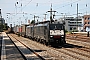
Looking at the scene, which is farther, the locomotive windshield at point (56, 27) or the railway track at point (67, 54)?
the locomotive windshield at point (56, 27)

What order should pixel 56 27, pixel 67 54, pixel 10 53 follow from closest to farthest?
pixel 67 54, pixel 10 53, pixel 56 27

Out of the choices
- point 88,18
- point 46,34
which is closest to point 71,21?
point 88,18

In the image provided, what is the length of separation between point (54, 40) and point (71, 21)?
155m

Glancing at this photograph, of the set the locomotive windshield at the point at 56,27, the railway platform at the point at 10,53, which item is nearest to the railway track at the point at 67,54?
the railway platform at the point at 10,53

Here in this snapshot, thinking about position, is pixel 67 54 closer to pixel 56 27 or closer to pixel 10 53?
pixel 10 53

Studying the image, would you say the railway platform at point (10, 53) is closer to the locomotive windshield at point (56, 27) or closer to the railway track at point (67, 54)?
the railway track at point (67, 54)

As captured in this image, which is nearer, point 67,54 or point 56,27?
point 67,54

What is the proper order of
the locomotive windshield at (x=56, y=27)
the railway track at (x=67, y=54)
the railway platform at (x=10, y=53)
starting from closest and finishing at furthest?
the railway track at (x=67, y=54) < the railway platform at (x=10, y=53) < the locomotive windshield at (x=56, y=27)

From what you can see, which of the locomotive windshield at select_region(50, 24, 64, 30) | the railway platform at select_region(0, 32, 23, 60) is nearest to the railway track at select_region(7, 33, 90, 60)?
the railway platform at select_region(0, 32, 23, 60)

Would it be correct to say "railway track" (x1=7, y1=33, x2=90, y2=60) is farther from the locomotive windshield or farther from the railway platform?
the locomotive windshield

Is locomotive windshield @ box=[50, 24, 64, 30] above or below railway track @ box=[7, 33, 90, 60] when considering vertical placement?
above

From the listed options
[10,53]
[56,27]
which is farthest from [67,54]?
[56,27]

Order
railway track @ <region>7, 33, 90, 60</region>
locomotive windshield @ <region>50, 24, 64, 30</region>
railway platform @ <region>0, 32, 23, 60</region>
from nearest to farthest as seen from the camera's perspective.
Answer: railway track @ <region>7, 33, 90, 60</region> < railway platform @ <region>0, 32, 23, 60</region> < locomotive windshield @ <region>50, 24, 64, 30</region>

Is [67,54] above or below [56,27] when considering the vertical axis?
below
